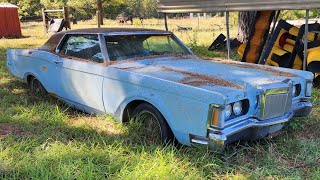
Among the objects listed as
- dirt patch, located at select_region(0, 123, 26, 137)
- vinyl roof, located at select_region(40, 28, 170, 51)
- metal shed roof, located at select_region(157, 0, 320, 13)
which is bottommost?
dirt patch, located at select_region(0, 123, 26, 137)

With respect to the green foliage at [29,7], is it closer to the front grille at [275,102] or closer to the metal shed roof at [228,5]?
the metal shed roof at [228,5]

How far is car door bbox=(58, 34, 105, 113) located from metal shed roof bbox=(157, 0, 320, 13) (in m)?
3.29

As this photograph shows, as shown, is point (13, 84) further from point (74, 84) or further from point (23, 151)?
point (23, 151)

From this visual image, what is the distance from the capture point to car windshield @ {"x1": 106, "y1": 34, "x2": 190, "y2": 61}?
4438mm

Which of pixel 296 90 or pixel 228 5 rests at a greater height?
pixel 228 5

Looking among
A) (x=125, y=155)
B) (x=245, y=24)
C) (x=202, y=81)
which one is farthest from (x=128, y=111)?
(x=245, y=24)

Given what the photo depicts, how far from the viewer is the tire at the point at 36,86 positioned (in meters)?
5.60

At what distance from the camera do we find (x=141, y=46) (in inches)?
183

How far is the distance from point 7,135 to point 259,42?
16.9 ft

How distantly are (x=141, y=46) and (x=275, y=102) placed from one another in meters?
2.02

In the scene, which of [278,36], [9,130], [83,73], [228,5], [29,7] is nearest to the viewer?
[9,130]

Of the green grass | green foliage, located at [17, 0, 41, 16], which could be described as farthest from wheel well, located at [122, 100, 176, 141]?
green foliage, located at [17, 0, 41, 16]

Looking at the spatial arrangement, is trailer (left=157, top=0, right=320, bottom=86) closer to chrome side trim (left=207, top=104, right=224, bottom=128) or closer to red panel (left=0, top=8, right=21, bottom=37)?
chrome side trim (left=207, top=104, right=224, bottom=128)

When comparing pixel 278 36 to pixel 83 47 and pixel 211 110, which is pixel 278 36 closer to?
pixel 83 47
